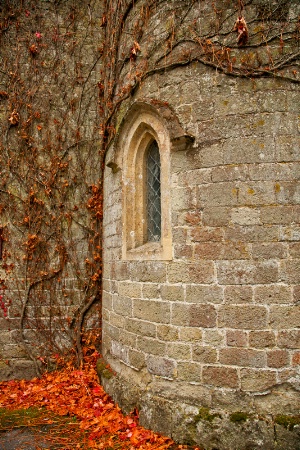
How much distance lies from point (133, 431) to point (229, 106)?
3.77 m

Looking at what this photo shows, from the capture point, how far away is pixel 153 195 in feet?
16.6

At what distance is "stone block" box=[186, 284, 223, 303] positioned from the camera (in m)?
4.11

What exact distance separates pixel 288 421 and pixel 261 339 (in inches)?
31.2

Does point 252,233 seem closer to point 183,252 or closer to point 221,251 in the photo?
point 221,251

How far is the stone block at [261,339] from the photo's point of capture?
3.96 meters

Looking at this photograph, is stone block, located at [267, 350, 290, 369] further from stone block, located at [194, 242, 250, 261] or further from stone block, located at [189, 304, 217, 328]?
stone block, located at [194, 242, 250, 261]

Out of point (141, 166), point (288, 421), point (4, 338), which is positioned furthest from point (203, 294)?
point (4, 338)

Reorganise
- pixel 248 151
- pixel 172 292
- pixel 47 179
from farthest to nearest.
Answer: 1. pixel 47 179
2. pixel 172 292
3. pixel 248 151

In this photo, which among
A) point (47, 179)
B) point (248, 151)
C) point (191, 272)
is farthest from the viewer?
point (47, 179)

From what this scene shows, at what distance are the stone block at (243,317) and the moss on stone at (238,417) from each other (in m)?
0.84

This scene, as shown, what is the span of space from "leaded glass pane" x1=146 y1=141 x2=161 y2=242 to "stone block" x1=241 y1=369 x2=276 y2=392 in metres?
1.86

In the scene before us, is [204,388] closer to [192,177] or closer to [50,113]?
[192,177]

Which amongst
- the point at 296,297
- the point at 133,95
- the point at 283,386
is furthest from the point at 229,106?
the point at 283,386

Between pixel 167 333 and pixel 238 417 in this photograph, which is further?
pixel 167 333
